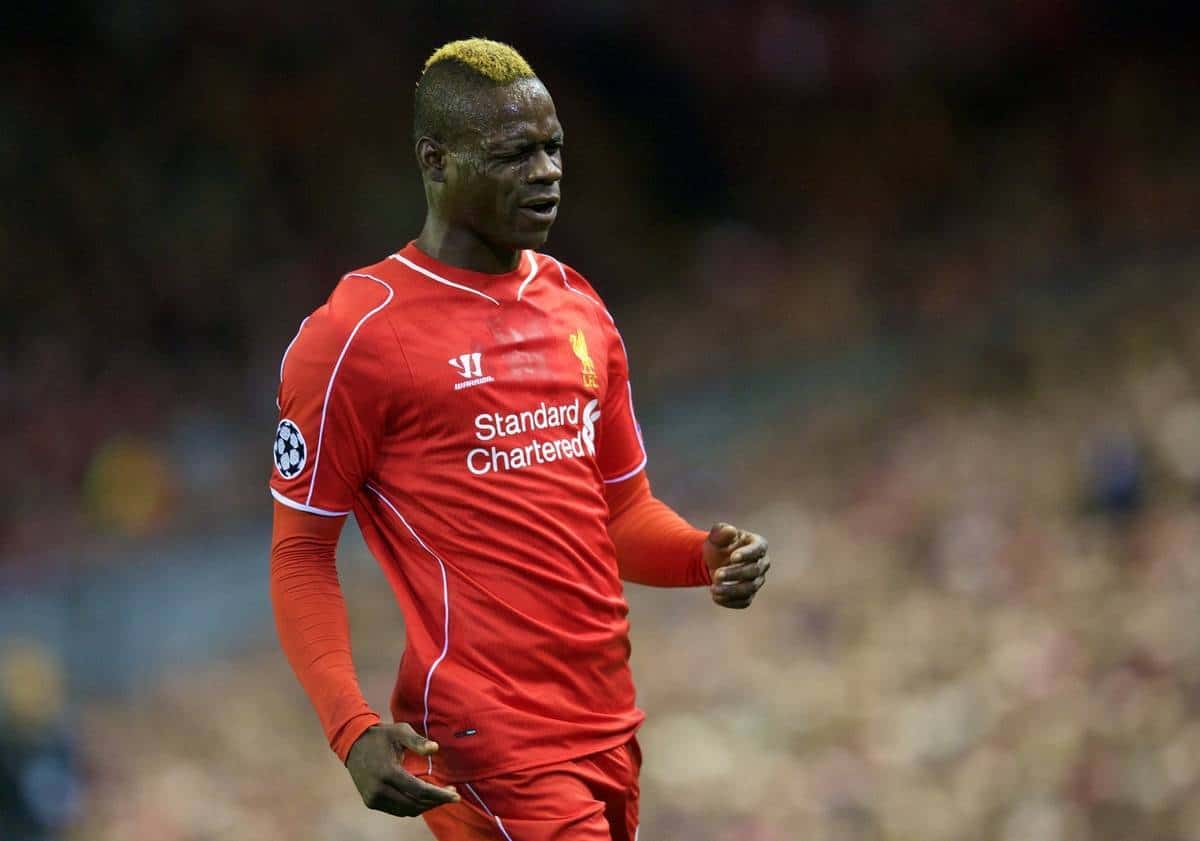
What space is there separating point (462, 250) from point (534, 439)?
36 cm

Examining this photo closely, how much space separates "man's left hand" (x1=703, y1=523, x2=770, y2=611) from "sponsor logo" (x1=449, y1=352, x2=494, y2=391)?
0.50 metres

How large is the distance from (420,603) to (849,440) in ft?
28.2

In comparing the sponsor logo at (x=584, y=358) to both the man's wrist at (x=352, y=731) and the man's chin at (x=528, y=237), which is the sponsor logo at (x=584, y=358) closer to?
the man's chin at (x=528, y=237)

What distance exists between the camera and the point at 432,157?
9.94 feet

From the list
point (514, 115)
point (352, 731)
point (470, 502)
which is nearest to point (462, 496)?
point (470, 502)

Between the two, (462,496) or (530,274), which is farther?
(530,274)

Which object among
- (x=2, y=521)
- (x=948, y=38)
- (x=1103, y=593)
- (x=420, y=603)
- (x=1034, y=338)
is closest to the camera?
(x=420, y=603)

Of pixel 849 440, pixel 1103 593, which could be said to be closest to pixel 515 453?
pixel 1103 593

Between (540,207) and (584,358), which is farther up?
(540,207)

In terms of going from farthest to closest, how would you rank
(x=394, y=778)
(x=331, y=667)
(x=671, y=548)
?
(x=671, y=548)
(x=331, y=667)
(x=394, y=778)

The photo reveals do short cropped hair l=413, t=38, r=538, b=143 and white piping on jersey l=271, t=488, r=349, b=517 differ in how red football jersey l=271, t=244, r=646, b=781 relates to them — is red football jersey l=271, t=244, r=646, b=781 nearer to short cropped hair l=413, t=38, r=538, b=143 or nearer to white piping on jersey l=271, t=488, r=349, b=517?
white piping on jersey l=271, t=488, r=349, b=517

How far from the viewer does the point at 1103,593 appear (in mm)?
9312

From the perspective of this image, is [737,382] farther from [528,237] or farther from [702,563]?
[528,237]

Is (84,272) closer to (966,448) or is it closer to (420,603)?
(966,448)
